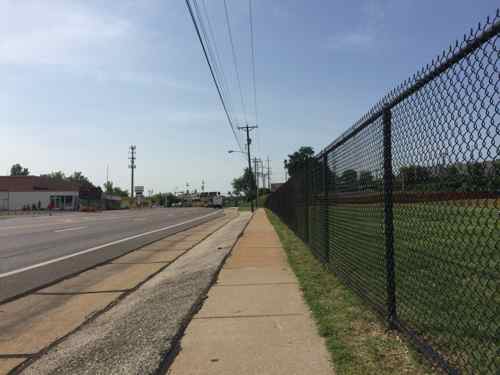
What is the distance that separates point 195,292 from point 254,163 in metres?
97.1

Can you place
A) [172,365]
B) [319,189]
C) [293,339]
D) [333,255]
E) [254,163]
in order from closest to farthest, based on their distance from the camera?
[172,365] < [293,339] < [333,255] < [319,189] < [254,163]

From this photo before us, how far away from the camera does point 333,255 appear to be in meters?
7.15

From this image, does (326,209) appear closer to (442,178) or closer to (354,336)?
(354,336)

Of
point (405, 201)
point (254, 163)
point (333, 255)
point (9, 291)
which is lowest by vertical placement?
point (9, 291)

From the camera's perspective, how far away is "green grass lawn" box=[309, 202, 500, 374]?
3.10 m

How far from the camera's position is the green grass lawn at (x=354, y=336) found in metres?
3.38

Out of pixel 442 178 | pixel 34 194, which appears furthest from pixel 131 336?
pixel 34 194

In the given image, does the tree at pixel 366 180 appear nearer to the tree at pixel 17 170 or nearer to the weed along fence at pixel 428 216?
the weed along fence at pixel 428 216

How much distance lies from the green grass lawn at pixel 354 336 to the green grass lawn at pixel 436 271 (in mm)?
155

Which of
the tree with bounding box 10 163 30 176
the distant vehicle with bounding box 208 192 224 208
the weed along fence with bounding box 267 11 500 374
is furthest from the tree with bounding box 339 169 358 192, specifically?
the tree with bounding box 10 163 30 176

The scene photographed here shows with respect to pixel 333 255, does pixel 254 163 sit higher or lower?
higher

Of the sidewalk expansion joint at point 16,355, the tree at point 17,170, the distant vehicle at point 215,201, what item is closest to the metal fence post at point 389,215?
the sidewalk expansion joint at point 16,355

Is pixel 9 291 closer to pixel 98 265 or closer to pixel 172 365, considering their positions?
pixel 98 265

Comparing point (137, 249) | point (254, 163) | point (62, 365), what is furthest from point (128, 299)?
point (254, 163)
